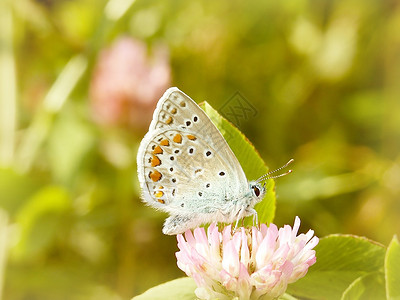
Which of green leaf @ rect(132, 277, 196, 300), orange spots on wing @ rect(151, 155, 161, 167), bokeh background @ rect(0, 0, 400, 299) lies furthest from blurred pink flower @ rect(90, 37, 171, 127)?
green leaf @ rect(132, 277, 196, 300)

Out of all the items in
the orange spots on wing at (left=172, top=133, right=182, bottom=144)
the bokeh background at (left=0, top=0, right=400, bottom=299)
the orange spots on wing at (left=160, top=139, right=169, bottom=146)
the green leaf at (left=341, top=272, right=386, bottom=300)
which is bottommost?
the green leaf at (left=341, top=272, right=386, bottom=300)

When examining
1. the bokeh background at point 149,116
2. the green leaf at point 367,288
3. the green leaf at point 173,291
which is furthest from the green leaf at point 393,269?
the bokeh background at point 149,116

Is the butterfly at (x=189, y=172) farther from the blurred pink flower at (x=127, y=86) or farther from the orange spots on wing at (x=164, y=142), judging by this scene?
the blurred pink flower at (x=127, y=86)

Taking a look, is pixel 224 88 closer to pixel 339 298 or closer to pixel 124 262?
pixel 124 262

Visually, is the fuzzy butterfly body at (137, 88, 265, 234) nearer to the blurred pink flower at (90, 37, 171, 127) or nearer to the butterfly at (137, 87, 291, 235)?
the butterfly at (137, 87, 291, 235)

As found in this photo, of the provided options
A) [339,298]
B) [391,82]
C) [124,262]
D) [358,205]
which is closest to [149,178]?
[339,298]

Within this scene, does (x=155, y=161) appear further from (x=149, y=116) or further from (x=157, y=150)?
(x=149, y=116)
